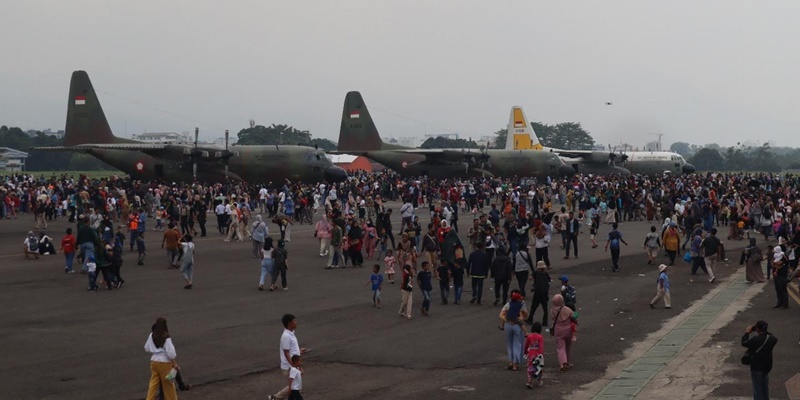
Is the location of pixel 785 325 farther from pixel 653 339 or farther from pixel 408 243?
pixel 408 243

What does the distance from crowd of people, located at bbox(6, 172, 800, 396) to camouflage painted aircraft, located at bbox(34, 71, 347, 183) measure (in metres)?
0.92

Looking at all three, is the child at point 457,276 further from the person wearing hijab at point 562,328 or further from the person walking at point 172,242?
the person walking at point 172,242

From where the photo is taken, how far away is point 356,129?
7344cm

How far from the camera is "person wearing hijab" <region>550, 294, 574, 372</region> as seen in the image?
15.5 m

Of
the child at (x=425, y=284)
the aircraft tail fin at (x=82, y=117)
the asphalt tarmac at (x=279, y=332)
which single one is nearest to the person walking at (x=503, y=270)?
the asphalt tarmac at (x=279, y=332)

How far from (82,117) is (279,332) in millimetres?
41631

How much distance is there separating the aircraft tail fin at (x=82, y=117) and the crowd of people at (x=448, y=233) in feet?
11.2

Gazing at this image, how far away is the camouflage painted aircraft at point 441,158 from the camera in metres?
70.9

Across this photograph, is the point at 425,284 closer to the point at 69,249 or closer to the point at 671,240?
the point at 69,249

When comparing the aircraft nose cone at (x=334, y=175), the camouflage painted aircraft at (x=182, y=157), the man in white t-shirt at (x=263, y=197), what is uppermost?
the camouflage painted aircraft at (x=182, y=157)

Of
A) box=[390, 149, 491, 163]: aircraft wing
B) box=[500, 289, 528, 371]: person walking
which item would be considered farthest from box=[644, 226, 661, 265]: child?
box=[390, 149, 491, 163]: aircraft wing

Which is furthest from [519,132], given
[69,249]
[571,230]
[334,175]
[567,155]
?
[69,249]

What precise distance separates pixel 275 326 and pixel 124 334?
2.83 m

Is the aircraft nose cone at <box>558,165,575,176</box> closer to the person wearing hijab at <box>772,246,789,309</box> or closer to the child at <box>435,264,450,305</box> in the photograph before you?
the person wearing hijab at <box>772,246,789,309</box>
